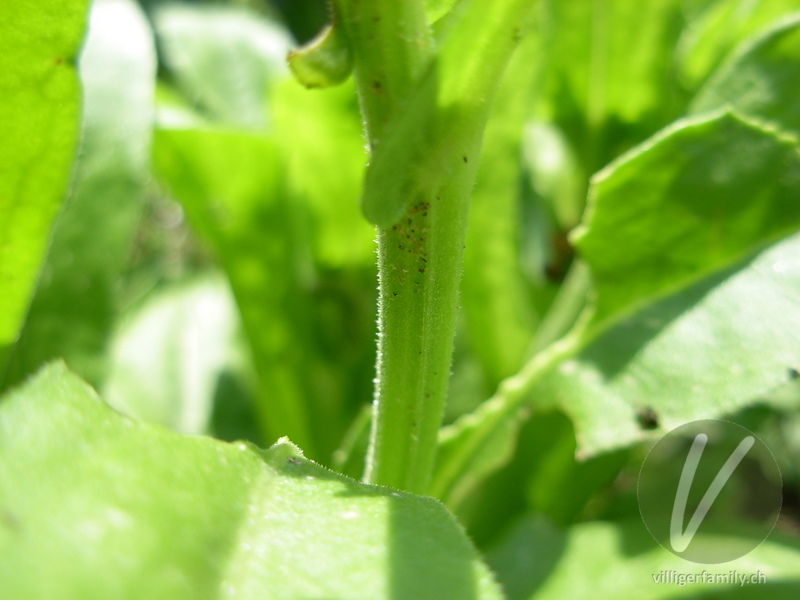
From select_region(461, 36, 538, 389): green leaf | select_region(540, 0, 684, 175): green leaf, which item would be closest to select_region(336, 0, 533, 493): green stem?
select_region(461, 36, 538, 389): green leaf

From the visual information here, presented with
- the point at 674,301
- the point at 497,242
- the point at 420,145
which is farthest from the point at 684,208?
the point at 420,145

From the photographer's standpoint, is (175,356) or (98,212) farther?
(175,356)

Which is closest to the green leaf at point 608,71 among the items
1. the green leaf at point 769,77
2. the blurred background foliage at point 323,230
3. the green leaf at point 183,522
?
the blurred background foliage at point 323,230

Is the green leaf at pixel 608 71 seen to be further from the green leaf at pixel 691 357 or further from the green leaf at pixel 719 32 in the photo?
the green leaf at pixel 691 357

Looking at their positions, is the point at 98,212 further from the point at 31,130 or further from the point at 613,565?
the point at 613,565

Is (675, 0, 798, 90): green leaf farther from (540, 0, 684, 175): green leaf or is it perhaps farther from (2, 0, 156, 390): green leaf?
(2, 0, 156, 390): green leaf

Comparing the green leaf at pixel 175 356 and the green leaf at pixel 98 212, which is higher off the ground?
the green leaf at pixel 98 212

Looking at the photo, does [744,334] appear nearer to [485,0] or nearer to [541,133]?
[485,0]
